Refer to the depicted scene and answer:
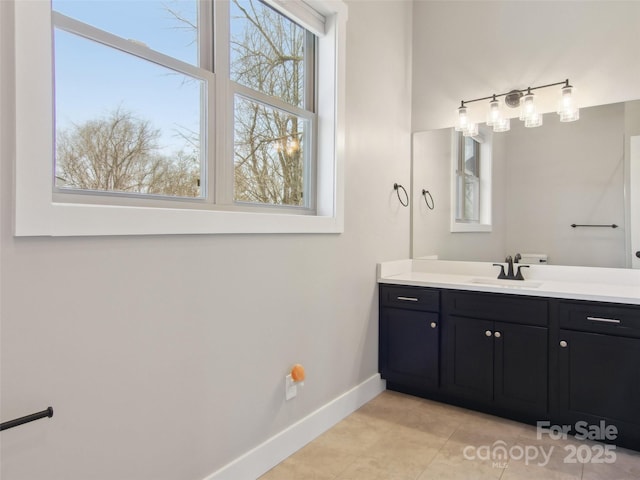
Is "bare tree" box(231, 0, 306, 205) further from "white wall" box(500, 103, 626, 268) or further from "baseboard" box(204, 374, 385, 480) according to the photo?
"white wall" box(500, 103, 626, 268)

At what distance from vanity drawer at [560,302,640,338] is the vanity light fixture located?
1.24m

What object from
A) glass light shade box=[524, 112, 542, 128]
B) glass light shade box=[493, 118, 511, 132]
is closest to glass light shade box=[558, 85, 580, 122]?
glass light shade box=[524, 112, 542, 128]

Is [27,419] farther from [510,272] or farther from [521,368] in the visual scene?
[510,272]

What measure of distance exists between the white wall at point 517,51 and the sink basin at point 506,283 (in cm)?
122

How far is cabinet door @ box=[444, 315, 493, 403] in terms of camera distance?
8.09 ft

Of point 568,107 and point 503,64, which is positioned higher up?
point 503,64

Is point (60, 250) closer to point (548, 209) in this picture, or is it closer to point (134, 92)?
point (134, 92)

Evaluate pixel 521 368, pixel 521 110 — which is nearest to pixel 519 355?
pixel 521 368

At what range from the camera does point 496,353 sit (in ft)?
7.98

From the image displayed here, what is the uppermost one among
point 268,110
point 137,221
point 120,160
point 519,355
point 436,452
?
point 268,110

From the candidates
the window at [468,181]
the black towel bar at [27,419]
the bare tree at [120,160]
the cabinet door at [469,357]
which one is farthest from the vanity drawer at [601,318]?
the black towel bar at [27,419]

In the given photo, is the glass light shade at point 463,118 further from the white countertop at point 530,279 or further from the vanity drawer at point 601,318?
the vanity drawer at point 601,318

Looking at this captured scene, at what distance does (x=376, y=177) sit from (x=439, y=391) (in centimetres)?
150

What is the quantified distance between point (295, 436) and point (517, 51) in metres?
2.91
